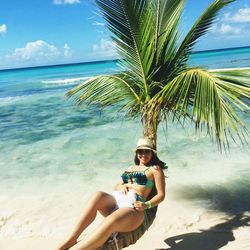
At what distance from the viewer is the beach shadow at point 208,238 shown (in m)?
4.16

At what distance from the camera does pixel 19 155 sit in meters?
9.70

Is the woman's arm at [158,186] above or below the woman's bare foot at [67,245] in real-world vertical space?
above

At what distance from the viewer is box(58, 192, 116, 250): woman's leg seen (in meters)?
3.54

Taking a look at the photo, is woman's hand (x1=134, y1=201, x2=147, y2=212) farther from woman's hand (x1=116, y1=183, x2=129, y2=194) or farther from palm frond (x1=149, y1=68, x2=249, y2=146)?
palm frond (x1=149, y1=68, x2=249, y2=146)

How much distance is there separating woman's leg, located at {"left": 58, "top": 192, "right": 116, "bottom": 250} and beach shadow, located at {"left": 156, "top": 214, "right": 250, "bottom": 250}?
1045 mm

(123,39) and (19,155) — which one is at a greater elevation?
(123,39)

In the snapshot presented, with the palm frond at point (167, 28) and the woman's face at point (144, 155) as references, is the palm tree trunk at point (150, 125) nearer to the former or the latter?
the woman's face at point (144, 155)

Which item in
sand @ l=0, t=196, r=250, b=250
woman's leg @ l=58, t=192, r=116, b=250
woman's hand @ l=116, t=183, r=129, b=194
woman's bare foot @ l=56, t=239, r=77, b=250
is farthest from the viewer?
sand @ l=0, t=196, r=250, b=250

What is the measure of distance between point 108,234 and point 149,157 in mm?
1054

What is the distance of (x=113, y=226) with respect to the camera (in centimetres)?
334

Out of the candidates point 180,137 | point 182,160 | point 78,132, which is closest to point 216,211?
point 182,160

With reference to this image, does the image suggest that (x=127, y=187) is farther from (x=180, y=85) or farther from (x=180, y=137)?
(x=180, y=137)

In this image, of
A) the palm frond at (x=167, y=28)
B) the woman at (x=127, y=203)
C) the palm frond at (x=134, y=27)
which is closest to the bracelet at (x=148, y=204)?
the woman at (x=127, y=203)

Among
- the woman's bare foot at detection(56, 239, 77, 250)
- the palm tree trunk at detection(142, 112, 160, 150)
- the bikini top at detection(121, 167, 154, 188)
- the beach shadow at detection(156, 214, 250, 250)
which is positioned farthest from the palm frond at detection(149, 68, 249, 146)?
the woman's bare foot at detection(56, 239, 77, 250)
